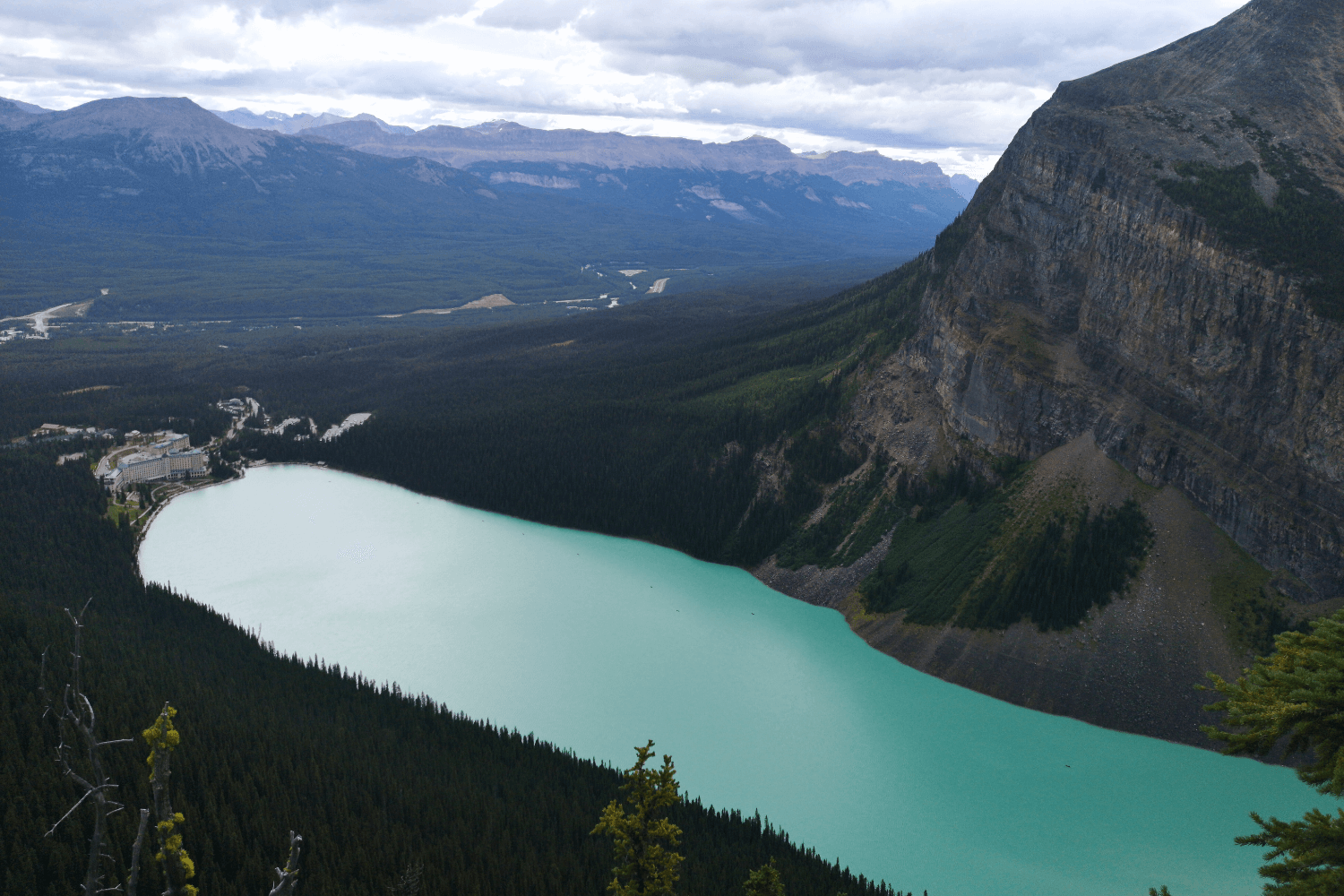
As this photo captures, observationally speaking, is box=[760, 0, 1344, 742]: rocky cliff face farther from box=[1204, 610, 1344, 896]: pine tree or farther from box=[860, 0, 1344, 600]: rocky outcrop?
box=[1204, 610, 1344, 896]: pine tree

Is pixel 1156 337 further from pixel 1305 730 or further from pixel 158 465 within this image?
pixel 158 465

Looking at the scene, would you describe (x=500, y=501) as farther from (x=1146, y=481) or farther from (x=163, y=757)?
(x=163, y=757)

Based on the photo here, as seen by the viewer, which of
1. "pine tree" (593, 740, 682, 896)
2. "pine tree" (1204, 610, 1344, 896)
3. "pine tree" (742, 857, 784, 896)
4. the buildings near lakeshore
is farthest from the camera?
the buildings near lakeshore

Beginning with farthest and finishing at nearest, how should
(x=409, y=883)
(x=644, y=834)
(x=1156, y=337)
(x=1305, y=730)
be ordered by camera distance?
1. (x=1156, y=337)
2. (x=409, y=883)
3. (x=644, y=834)
4. (x=1305, y=730)

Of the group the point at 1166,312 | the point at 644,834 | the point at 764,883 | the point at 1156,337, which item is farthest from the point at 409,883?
the point at 1166,312

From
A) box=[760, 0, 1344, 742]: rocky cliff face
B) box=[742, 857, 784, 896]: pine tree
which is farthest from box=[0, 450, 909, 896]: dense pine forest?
box=[760, 0, 1344, 742]: rocky cliff face

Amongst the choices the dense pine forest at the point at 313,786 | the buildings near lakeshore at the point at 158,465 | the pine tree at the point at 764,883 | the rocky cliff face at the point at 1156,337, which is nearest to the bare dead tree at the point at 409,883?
the dense pine forest at the point at 313,786
